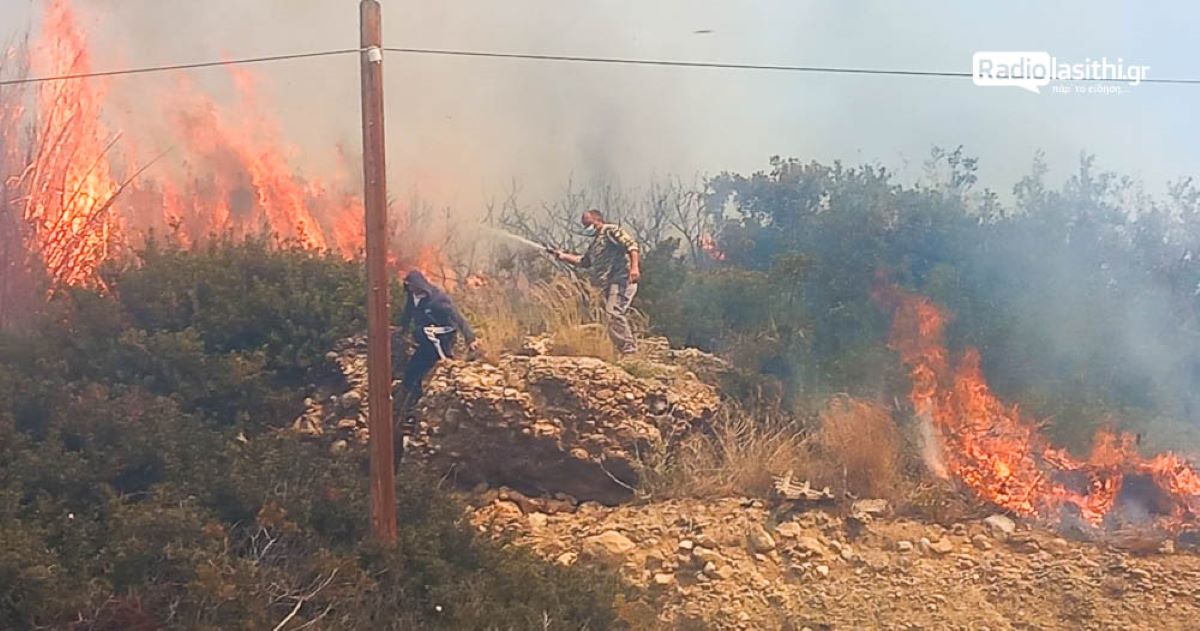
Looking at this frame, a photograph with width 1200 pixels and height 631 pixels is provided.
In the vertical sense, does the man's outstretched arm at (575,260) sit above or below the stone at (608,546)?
above

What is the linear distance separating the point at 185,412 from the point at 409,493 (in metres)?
2.72

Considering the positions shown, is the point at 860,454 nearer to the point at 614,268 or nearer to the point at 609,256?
the point at 614,268

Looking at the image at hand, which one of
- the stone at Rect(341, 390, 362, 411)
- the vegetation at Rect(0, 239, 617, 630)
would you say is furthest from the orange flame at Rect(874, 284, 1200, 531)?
the stone at Rect(341, 390, 362, 411)

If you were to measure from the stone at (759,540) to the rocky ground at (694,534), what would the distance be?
2 cm

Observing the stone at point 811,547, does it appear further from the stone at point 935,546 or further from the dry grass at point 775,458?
the stone at point 935,546

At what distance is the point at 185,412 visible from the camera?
423 inches

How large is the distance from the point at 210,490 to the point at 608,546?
11.5 ft

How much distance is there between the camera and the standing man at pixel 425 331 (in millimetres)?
11570

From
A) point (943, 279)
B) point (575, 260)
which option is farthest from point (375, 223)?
point (943, 279)

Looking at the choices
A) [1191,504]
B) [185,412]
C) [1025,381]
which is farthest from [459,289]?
[1191,504]

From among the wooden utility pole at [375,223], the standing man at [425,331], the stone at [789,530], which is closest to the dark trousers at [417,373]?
the standing man at [425,331]

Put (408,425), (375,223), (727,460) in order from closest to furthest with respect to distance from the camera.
Result: (375,223), (727,460), (408,425)

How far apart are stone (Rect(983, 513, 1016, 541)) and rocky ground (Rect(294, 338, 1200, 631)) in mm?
23

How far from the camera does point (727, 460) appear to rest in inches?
443
